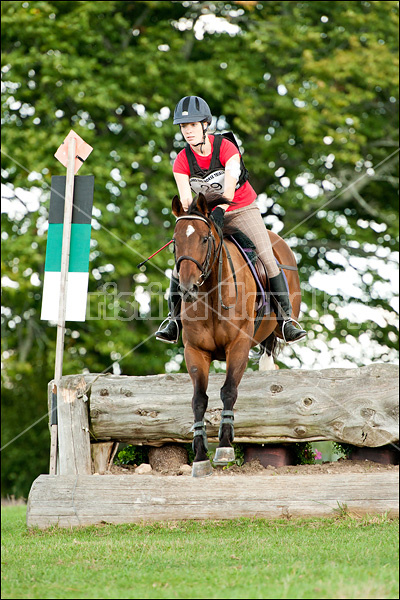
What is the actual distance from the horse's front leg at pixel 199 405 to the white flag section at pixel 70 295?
1564 mm

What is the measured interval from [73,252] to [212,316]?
1968 millimetres

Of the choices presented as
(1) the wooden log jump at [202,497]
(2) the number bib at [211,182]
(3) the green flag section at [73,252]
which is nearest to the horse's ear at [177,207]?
(2) the number bib at [211,182]

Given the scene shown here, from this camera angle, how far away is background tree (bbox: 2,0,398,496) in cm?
1235

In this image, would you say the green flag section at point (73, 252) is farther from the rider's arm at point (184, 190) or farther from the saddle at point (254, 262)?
the saddle at point (254, 262)

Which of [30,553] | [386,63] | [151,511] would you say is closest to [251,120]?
[386,63]

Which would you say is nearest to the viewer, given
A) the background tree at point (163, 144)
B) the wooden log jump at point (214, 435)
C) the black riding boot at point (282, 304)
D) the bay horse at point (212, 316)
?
the bay horse at point (212, 316)

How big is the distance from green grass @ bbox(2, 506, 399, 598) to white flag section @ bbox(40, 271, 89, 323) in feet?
6.79

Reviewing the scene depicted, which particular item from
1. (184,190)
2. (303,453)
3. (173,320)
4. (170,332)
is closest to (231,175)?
(184,190)

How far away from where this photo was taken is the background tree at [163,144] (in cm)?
1235

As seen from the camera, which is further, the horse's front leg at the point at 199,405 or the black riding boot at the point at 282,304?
the black riding boot at the point at 282,304

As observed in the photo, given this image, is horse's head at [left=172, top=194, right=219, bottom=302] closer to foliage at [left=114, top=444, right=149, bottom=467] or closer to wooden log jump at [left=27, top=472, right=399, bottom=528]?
wooden log jump at [left=27, top=472, right=399, bottom=528]

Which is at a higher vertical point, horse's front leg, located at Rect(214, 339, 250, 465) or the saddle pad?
the saddle pad

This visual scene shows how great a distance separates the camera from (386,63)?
1318cm

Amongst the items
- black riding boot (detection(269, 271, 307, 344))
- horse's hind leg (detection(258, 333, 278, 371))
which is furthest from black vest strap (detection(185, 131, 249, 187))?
horse's hind leg (detection(258, 333, 278, 371))
